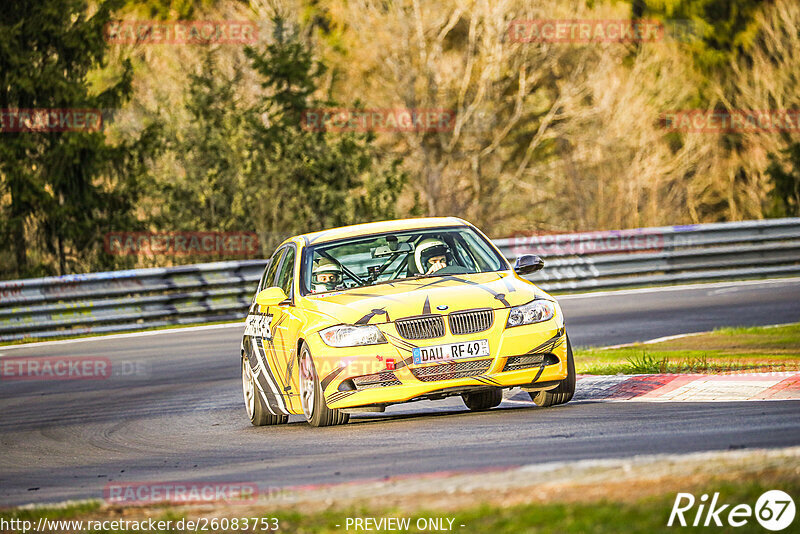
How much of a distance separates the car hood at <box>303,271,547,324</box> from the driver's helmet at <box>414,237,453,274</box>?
19.4 inches

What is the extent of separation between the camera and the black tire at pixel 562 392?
10555 mm

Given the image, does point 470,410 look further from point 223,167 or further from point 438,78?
point 438,78

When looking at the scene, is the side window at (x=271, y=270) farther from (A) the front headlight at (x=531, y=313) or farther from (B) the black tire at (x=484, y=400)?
(A) the front headlight at (x=531, y=313)

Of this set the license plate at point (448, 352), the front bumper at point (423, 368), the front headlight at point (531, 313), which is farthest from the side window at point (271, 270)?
the front headlight at point (531, 313)

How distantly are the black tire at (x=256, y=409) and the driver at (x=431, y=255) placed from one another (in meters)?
1.74

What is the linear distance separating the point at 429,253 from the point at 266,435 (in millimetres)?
2090

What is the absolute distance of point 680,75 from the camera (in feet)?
156

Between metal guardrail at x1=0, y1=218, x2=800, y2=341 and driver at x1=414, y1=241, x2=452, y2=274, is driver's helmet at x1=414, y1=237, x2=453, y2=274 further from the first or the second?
metal guardrail at x1=0, y1=218, x2=800, y2=341

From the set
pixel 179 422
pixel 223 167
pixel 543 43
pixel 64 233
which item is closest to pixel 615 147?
pixel 543 43

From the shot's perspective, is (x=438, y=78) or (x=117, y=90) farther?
(x=438, y=78)

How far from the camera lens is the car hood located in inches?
401

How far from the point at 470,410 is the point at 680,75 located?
125ft

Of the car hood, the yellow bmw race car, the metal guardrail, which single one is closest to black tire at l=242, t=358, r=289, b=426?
the yellow bmw race car

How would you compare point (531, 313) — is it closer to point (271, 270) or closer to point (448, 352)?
point (448, 352)
